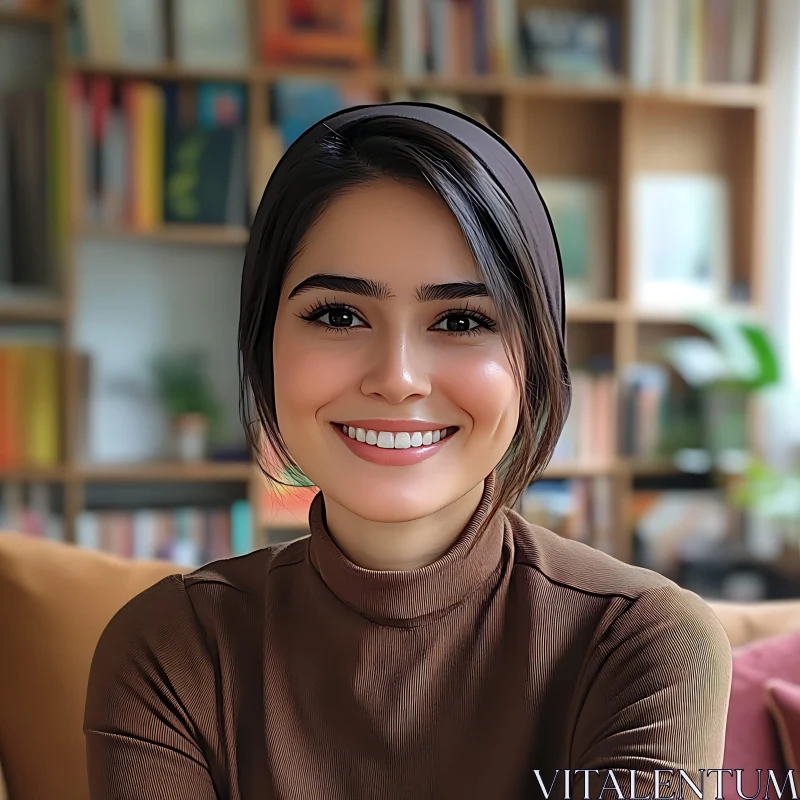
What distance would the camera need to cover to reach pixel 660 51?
3.06 m

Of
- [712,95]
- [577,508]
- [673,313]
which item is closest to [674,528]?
[577,508]

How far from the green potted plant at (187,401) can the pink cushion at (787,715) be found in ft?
6.99

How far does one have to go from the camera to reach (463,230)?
0.76 m

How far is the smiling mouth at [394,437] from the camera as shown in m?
0.79

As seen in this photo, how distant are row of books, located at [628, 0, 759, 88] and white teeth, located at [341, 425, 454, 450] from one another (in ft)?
8.35

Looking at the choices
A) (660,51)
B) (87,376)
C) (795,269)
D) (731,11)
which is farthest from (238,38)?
(795,269)

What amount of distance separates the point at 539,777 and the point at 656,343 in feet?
8.75

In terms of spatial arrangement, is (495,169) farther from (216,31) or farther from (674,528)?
(674,528)

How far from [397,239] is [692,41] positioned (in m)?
2.66

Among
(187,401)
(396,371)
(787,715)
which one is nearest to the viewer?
(396,371)

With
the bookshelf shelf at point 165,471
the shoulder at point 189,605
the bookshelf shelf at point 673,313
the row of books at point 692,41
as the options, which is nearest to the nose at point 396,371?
the shoulder at point 189,605

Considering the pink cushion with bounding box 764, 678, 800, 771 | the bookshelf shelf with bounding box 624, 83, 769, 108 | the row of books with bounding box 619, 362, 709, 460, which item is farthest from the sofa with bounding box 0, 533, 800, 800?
the bookshelf shelf with bounding box 624, 83, 769, 108

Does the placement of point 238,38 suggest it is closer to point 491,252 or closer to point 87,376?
point 87,376

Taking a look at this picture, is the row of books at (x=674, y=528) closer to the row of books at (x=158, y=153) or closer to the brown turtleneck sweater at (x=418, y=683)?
the row of books at (x=158, y=153)
